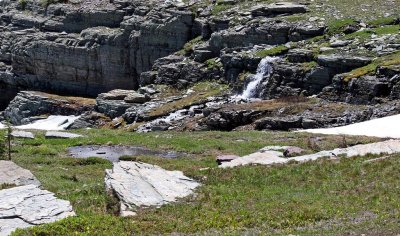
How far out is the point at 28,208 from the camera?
19.7 metres

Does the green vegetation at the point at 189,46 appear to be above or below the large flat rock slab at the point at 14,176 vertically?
below

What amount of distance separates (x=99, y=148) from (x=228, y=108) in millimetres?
20508

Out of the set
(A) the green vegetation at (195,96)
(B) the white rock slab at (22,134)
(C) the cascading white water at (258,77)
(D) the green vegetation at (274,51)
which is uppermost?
(B) the white rock slab at (22,134)

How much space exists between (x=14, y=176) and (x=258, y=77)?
Result: 44.7 metres

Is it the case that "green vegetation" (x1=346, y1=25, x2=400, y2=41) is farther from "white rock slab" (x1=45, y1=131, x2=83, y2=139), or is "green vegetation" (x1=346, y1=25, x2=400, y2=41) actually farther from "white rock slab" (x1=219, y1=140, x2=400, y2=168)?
"white rock slab" (x1=219, y1=140, x2=400, y2=168)

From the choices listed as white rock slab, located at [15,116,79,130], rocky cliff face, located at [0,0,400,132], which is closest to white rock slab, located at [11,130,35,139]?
rocky cliff face, located at [0,0,400,132]

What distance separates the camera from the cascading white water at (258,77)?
6681cm

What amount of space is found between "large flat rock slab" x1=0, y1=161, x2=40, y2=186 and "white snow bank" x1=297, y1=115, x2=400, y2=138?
24.3m

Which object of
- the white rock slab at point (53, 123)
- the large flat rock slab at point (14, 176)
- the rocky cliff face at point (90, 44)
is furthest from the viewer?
the rocky cliff face at point (90, 44)

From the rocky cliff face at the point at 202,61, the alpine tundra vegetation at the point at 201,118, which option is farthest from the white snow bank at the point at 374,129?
the rocky cliff face at the point at 202,61

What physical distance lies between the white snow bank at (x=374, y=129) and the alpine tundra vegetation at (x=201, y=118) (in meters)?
0.20

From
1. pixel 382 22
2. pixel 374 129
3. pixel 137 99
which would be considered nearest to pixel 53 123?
pixel 137 99

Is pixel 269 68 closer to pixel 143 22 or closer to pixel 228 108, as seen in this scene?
pixel 228 108

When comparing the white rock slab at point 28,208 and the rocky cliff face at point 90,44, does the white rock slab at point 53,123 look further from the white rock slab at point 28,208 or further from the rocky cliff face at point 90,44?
the white rock slab at point 28,208
